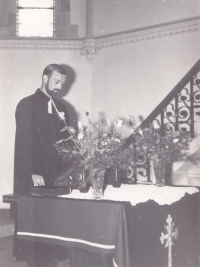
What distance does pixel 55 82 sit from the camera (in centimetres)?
496

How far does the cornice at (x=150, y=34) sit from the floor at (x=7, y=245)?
4.39 m

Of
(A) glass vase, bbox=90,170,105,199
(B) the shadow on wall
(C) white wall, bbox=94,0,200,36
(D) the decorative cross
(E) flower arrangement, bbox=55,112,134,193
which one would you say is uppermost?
(C) white wall, bbox=94,0,200,36

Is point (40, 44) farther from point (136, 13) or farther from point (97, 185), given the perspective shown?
point (97, 185)

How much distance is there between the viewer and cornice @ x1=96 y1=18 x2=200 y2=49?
9039 millimetres

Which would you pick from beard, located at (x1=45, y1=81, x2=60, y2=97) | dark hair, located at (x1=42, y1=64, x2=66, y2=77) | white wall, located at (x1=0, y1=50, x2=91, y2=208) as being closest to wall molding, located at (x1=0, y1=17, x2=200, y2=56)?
white wall, located at (x1=0, y1=50, x2=91, y2=208)

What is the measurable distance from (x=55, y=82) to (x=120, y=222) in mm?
1977

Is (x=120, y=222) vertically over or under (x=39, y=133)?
under

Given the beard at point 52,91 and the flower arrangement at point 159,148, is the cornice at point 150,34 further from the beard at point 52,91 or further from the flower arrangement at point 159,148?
the flower arrangement at point 159,148

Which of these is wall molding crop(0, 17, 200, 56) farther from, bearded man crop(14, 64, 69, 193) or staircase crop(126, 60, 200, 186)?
bearded man crop(14, 64, 69, 193)

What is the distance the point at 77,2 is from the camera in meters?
10.5

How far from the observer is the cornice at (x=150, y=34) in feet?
29.7

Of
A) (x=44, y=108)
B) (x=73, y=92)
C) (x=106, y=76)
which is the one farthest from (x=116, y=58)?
(x=44, y=108)

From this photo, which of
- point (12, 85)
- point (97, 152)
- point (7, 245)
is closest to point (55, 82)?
point (97, 152)

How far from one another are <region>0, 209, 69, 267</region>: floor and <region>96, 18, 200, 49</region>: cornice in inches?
173
